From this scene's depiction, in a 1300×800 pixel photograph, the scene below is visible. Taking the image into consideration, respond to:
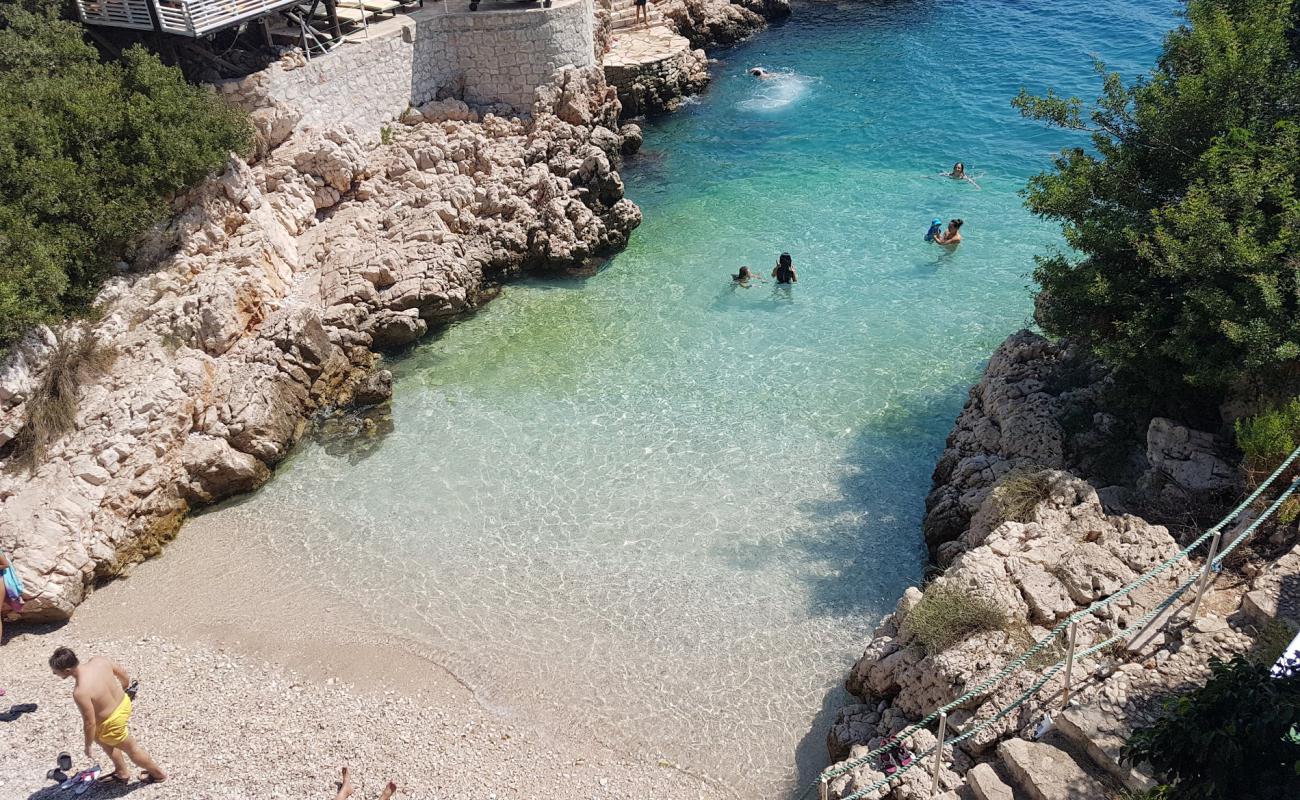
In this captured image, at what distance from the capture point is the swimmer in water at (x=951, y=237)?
75.2 feet

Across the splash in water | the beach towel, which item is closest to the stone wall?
the splash in water

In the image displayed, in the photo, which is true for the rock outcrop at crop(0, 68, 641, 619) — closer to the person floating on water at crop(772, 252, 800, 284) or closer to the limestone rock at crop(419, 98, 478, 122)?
the limestone rock at crop(419, 98, 478, 122)

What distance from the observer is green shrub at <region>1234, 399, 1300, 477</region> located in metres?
10.7

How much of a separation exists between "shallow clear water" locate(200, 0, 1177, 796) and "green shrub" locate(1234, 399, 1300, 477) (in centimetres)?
503

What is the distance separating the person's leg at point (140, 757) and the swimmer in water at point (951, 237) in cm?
2023

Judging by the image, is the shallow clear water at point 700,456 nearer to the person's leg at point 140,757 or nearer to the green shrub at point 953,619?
the green shrub at point 953,619

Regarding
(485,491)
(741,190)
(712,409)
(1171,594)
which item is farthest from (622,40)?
(1171,594)

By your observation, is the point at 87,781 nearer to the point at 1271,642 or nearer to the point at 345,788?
the point at 345,788

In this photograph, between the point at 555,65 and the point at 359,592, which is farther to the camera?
the point at 555,65

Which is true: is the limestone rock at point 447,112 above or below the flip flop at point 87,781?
above

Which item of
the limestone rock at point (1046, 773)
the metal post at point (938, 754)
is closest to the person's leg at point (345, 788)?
the metal post at point (938, 754)

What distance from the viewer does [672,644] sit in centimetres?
1332

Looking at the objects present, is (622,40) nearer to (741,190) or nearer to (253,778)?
(741,190)

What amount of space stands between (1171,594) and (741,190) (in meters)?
18.8
